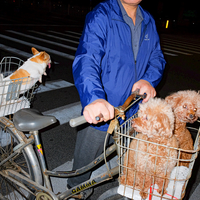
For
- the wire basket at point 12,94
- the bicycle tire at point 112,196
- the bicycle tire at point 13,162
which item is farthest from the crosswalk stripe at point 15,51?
the bicycle tire at point 112,196

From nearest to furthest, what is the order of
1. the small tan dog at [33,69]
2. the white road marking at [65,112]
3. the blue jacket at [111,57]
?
the blue jacket at [111,57]
the small tan dog at [33,69]
the white road marking at [65,112]

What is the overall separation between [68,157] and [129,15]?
7.57ft

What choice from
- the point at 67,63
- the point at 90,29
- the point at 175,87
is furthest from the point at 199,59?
the point at 90,29

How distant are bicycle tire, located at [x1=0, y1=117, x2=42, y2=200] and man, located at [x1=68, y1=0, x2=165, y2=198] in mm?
553

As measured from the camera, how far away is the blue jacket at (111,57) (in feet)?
5.29

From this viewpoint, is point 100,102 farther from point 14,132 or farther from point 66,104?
point 66,104

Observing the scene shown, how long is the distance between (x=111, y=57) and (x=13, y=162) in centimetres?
162

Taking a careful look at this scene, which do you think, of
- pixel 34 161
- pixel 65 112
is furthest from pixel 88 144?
pixel 65 112

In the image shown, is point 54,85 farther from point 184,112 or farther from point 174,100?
point 184,112

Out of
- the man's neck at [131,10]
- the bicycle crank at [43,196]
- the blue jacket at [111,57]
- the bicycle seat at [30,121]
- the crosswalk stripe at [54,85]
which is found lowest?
the crosswalk stripe at [54,85]

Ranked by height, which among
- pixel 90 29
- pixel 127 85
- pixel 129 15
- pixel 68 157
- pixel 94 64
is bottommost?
pixel 68 157

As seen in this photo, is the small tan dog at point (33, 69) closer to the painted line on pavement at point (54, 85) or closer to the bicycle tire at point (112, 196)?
the bicycle tire at point (112, 196)

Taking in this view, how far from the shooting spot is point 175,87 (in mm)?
6699

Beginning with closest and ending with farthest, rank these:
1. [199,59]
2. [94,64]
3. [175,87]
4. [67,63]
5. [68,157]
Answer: [94,64]
[68,157]
[175,87]
[67,63]
[199,59]
